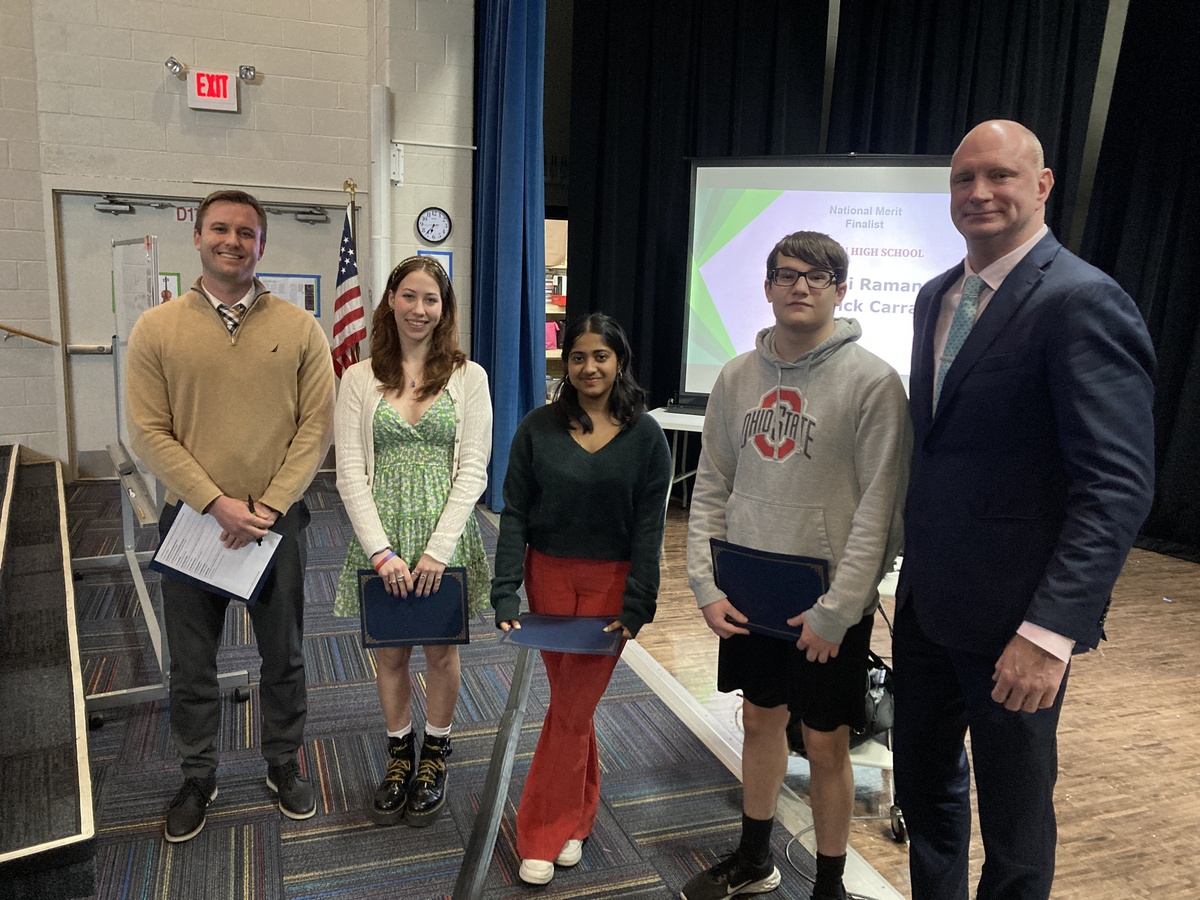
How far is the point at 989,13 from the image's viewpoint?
194 inches

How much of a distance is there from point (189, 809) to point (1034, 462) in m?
1.94

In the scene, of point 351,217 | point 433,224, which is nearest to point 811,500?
point 433,224

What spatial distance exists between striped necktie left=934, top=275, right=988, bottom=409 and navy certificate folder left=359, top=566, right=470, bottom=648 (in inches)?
43.8

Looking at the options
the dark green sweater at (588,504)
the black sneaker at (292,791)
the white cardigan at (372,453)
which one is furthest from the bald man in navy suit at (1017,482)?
the black sneaker at (292,791)

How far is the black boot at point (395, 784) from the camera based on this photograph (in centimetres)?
204

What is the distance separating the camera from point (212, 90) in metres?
5.14

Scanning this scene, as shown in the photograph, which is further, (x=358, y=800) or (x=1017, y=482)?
(x=358, y=800)

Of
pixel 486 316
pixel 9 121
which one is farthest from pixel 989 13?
pixel 9 121

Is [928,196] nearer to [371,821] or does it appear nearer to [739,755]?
[739,755]

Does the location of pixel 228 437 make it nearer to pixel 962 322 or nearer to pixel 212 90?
pixel 962 322

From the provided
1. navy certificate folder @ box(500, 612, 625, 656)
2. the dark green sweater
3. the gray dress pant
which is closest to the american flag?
the gray dress pant

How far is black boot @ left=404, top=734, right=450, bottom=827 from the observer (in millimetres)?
2035

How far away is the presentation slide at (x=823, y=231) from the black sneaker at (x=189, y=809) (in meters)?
3.23

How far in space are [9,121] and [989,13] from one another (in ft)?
18.7
